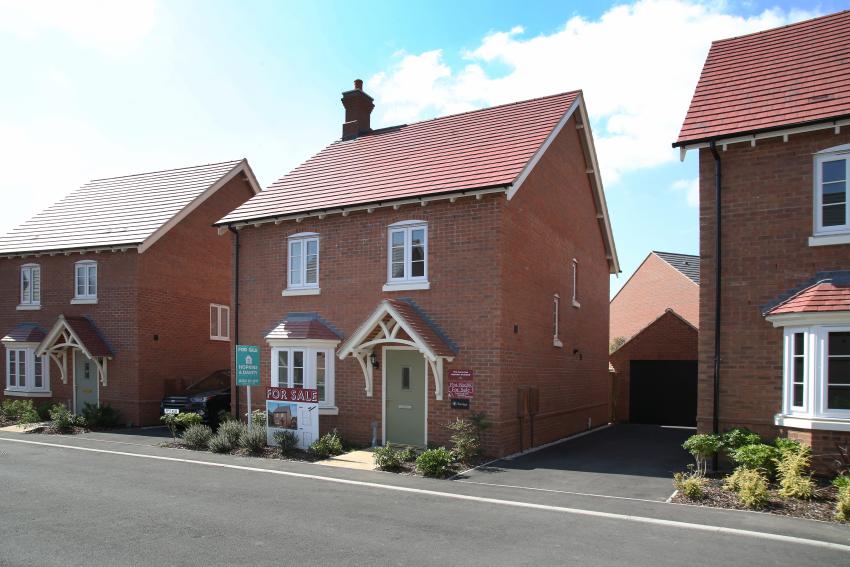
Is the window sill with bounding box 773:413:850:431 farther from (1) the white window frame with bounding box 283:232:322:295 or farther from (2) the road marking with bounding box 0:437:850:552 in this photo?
(1) the white window frame with bounding box 283:232:322:295

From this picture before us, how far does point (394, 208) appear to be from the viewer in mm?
15945

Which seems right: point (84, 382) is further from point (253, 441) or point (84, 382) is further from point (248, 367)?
point (253, 441)

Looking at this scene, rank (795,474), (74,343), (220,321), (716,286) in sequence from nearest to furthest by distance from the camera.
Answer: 1. (795,474)
2. (716,286)
3. (74,343)
4. (220,321)

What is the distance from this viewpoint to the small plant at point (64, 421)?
1927 centimetres

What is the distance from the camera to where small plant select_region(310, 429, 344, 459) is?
1487 centimetres

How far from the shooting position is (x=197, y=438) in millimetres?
16266

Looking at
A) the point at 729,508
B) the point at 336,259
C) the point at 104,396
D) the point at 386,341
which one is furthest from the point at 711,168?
the point at 104,396

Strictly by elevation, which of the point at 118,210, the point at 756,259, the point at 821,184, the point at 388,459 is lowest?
the point at 388,459

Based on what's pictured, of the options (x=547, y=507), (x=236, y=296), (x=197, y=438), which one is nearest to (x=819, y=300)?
(x=547, y=507)

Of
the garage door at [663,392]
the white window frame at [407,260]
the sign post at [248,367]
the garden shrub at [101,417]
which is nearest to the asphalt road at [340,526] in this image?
the sign post at [248,367]

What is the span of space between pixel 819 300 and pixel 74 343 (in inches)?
794

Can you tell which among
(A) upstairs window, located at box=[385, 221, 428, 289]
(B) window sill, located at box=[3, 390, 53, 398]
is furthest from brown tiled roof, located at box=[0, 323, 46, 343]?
(A) upstairs window, located at box=[385, 221, 428, 289]

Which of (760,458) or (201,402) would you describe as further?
(201,402)

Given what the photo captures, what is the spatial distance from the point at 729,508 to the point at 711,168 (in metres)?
6.52
